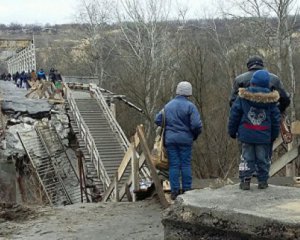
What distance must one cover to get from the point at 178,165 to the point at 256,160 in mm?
1807

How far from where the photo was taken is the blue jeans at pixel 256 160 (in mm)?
4934

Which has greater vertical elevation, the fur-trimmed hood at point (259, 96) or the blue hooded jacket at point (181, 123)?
the fur-trimmed hood at point (259, 96)

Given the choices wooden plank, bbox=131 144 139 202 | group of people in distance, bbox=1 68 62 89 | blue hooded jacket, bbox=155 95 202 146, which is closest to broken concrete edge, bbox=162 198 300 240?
blue hooded jacket, bbox=155 95 202 146

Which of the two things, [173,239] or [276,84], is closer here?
[173,239]

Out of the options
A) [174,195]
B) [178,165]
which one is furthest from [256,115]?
[174,195]

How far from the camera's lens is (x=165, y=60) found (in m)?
38.6

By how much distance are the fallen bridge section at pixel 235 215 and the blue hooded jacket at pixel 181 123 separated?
1.95m

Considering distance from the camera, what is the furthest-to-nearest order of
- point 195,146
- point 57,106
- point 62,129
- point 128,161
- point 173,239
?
point 57,106 < point 62,129 < point 195,146 < point 128,161 < point 173,239

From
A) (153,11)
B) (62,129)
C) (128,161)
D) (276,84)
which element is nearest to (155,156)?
(128,161)

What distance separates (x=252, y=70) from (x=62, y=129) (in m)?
18.5

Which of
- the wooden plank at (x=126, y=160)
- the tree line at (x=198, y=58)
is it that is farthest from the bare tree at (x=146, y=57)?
the wooden plank at (x=126, y=160)

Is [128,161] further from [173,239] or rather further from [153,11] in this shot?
[153,11]

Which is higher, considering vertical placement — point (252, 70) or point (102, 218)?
point (252, 70)

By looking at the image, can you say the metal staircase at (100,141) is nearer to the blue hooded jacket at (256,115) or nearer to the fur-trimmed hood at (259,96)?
the blue hooded jacket at (256,115)
